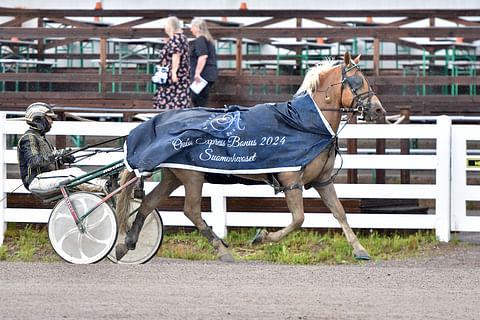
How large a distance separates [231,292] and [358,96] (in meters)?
2.20

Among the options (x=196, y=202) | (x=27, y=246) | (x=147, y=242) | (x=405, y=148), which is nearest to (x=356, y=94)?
(x=196, y=202)

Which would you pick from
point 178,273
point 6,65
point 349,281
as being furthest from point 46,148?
point 6,65

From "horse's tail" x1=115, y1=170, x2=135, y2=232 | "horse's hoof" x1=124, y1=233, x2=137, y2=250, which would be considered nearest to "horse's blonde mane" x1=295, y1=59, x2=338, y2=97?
"horse's tail" x1=115, y1=170, x2=135, y2=232

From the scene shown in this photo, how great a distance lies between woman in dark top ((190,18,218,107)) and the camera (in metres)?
11.8

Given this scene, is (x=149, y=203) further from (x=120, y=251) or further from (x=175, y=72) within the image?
(x=175, y=72)

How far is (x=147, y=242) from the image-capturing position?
8492mm

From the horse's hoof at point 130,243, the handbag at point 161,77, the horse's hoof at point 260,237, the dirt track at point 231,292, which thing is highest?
the handbag at point 161,77

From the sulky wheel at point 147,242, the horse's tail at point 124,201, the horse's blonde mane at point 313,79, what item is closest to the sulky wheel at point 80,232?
the horse's tail at point 124,201

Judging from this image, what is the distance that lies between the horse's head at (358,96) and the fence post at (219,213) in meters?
2.49

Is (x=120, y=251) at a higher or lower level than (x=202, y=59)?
lower

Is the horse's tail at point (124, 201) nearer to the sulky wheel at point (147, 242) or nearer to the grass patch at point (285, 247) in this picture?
the sulky wheel at point (147, 242)

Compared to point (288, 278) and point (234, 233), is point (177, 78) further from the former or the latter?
point (288, 278)

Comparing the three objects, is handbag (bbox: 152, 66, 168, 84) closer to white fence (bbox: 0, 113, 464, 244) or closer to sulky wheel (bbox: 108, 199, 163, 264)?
white fence (bbox: 0, 113, 464, 244)

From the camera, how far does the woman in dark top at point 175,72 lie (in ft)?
38.3
